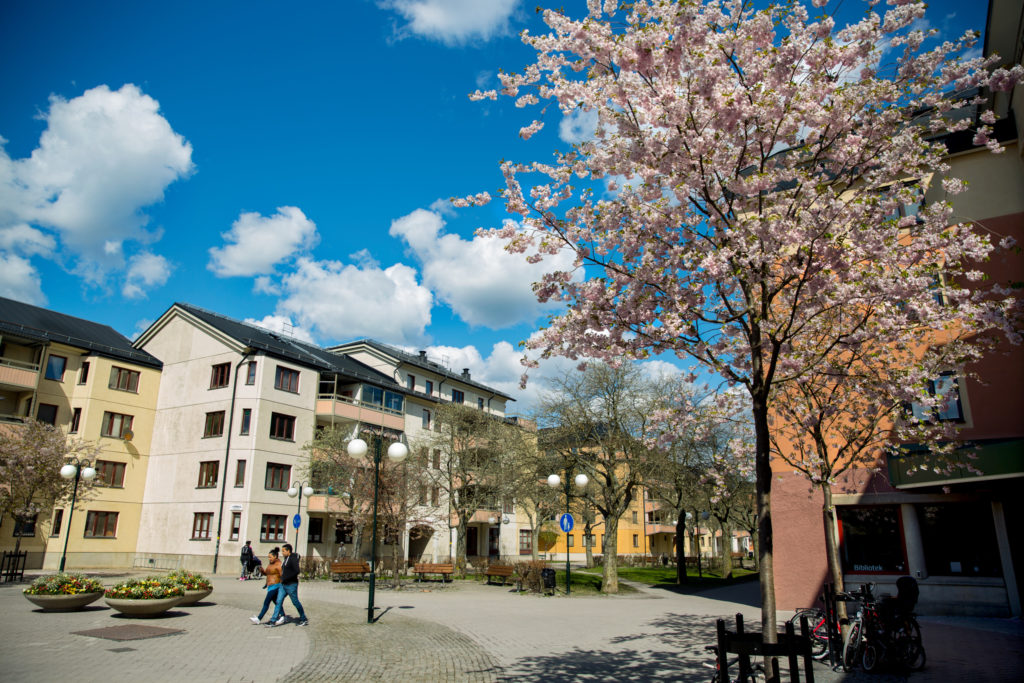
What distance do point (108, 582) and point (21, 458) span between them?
5.65 m

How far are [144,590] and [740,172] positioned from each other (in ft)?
48.6

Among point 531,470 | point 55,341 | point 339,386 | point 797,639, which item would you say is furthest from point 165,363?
point 797,639

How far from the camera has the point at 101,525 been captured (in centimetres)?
3291

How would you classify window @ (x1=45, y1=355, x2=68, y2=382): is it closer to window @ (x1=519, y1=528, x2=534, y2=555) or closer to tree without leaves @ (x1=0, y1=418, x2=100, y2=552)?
tree without leaves @ (x1=0, y1=418, x2=100, y2=552)

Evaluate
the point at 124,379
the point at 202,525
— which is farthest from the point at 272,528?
the point at 124,379

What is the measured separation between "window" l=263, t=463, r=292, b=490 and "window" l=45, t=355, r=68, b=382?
1192 cm

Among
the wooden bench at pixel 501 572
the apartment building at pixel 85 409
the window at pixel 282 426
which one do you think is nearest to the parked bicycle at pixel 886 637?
the wooden bench at pixel 501 572

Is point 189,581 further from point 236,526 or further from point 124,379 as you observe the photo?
point 124,379

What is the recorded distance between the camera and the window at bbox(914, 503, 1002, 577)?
53.7 feet

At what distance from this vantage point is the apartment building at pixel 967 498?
51.9ft

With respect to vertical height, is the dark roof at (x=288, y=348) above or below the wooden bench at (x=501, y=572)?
above

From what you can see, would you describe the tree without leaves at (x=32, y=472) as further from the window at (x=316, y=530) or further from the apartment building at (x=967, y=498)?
the apartment building at (x=967, y=498)

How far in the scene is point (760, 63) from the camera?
6801mm

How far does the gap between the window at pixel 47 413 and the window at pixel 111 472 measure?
308cm
